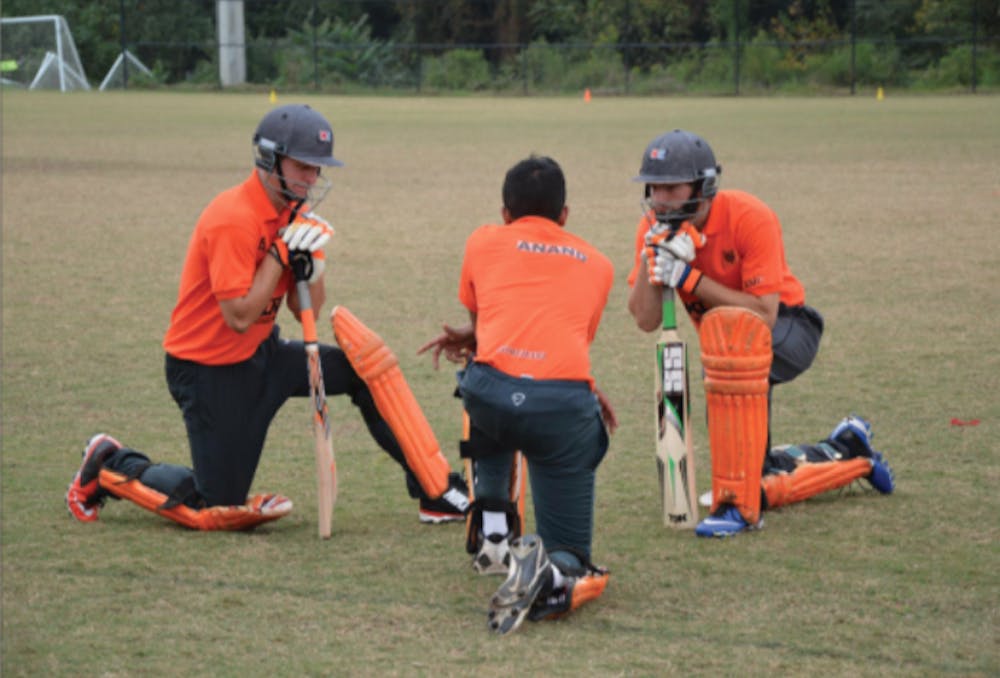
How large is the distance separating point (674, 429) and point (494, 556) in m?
1.05

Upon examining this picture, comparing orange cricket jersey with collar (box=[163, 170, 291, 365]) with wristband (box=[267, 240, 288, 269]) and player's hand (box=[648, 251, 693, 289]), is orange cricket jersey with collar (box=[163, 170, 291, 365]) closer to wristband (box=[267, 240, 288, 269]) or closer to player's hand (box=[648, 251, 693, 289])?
wristband (box=[267, 240, 288, 269])

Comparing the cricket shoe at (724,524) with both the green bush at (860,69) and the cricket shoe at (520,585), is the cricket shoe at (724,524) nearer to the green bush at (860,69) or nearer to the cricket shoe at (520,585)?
the cricket shoe at (520,585)

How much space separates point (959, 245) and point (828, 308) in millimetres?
3956

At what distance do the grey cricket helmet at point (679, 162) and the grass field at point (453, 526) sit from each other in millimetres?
1460

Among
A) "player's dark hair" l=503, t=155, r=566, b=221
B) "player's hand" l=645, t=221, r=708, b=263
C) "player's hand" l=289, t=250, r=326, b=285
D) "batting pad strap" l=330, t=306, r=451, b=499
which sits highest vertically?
"player's dark hair" l=503, t=155, r=566, b=221

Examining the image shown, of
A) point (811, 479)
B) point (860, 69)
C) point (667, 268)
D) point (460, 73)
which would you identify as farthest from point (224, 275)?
point (460, 73)

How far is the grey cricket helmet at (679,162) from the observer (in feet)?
19.8

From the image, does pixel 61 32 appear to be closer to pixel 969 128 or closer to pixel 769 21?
pixel 769 21

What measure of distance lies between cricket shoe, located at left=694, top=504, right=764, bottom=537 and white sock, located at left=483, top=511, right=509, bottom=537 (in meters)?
0.94

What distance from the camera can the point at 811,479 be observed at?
648cm

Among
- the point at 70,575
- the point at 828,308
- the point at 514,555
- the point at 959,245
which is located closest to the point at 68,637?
the point at 70,575

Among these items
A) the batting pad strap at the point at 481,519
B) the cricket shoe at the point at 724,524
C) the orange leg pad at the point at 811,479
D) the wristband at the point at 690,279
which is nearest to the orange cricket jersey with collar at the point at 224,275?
the batting pad strap at the point at 481,519

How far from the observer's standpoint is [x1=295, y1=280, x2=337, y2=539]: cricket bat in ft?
19.7

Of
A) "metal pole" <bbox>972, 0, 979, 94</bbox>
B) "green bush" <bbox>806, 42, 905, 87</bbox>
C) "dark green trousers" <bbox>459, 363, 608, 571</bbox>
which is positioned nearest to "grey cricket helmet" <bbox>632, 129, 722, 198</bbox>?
"dark green trousers" <bbox>459, 363, 608, 571</bbox>
